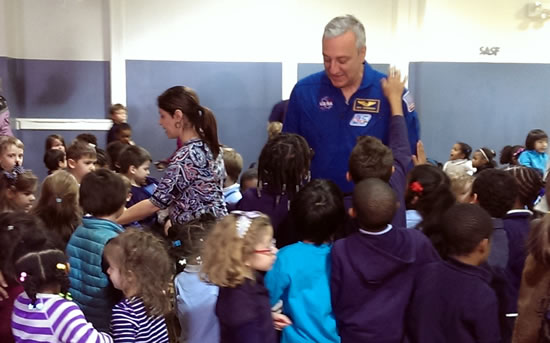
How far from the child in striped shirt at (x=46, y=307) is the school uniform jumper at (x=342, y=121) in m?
1.28

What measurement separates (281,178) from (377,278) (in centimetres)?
67

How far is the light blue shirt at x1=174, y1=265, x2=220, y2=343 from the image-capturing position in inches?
103

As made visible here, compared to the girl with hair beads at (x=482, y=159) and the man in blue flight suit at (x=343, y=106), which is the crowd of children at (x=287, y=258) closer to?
the man in blue flight suit at (x=343, y=106)

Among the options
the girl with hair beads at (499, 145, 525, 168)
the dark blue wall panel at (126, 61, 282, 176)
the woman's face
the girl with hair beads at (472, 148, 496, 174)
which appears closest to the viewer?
the woman's face

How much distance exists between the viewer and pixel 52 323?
2.23 meters

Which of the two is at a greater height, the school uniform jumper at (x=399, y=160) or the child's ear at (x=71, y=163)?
the school uniform jumper at (x=399, y=160)

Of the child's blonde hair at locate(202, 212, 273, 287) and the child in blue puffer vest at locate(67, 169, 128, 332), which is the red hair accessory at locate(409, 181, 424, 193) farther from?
the child in blue puffer vest at locate(67, 169, 128, 332)

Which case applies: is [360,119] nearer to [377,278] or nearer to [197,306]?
[377,278]

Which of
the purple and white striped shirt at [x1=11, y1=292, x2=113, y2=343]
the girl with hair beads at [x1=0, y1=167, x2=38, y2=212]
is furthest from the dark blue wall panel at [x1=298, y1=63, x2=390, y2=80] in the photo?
the purple and white striped shirt at [x1=11, y1=292, x2=113, y2=343]

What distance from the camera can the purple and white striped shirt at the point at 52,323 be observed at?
222cm

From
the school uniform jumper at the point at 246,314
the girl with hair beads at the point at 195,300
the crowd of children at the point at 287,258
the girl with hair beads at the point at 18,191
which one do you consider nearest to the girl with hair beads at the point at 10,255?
the crowd of children at the point at 287,258

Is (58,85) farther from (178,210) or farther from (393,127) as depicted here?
(393,127)

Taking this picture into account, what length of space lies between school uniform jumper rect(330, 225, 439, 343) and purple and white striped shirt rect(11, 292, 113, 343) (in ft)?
3.30

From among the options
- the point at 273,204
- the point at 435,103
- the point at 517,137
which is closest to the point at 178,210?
the point at 273,204
